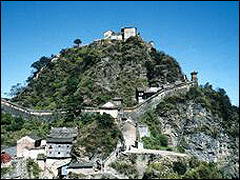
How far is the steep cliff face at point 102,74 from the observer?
1960 inches

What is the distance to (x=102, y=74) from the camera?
52.9 meters

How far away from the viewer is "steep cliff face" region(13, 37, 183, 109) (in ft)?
163

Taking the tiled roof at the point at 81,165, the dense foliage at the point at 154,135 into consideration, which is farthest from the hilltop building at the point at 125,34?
the tiled roof at the point at 81,165

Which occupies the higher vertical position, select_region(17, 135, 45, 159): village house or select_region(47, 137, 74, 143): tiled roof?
select_region(47, 137, 74, 143): tiled roof

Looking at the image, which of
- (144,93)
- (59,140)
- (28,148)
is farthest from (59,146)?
(144,93)

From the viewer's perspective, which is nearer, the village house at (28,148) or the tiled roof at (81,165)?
the tiled roof at (81,165)

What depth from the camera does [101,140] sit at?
122 ft

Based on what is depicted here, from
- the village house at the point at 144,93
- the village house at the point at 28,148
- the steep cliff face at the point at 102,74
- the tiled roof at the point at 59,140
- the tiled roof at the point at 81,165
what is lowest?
the tiled roof at the point at 81,165

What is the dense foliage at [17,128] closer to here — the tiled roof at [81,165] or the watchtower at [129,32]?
the tiled roof at [81,165]

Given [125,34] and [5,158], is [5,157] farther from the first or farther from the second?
[125,34]

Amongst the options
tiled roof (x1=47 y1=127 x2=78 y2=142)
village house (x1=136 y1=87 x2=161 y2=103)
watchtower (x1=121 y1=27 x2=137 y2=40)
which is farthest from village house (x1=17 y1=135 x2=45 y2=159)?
watchtower (x1=121 y1=27 x2=137 y2=40)

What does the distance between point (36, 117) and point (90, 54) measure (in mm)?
17055

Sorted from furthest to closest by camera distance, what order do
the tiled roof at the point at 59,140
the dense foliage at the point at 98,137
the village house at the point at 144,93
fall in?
the village house at the point at 144,93 < the tiled roof at the point at 59,140 < the dense foliage at the point at 98,137

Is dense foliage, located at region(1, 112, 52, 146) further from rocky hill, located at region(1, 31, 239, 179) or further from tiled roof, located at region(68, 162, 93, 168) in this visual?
tiled roof, located at region(68, 162, 93, 168)
